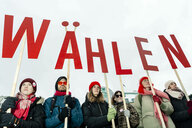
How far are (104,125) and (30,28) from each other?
3091 mm

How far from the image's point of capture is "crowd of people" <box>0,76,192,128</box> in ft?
9.27

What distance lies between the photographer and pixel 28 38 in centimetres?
392

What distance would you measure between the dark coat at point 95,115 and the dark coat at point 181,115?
5.57 feet

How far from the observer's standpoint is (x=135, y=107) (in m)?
4.11

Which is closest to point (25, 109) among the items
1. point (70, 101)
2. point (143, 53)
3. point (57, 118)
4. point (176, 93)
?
point (57, 118)

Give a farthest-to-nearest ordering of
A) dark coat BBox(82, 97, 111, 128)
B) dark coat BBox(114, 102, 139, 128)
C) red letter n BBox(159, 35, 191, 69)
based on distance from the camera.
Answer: red letter n BBox(159, 35, 191, 69)
dark coat BBox(114, 102, 139, 128)
dark coat BBox(82, 97, 111, 128)

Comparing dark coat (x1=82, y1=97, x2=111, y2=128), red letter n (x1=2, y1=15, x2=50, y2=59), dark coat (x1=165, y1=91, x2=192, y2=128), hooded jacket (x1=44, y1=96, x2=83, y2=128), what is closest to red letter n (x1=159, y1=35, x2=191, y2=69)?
dark coat (x1=165, y1=91, x2=192, y2=128)

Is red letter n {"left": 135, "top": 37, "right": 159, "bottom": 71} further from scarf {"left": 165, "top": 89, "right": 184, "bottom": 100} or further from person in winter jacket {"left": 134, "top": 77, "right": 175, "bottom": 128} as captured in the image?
scarf {"left": 165, "top": 89, "right": 184, "bottom": 100}

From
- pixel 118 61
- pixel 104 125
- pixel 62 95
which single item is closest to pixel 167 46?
pixel 118 61

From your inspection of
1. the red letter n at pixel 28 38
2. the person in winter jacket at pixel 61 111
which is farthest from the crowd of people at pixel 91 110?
the red letter n at pixel 28 38

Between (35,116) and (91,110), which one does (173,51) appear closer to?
(91,110)

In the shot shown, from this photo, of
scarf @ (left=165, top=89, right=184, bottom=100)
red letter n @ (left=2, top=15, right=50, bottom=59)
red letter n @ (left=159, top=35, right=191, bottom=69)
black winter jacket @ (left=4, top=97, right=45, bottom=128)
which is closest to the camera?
black winter jacket @ (left=4, top=97, right=45, bottom=128)

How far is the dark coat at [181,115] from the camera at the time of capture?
3670 millimetres

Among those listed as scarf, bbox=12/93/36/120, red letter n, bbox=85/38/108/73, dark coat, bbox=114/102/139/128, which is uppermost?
red letter n, bbox=85/38/108/73
